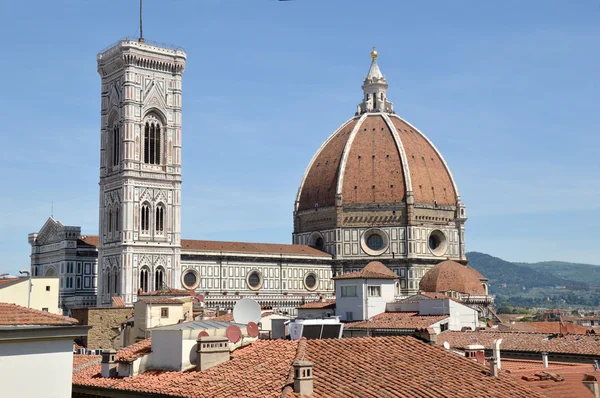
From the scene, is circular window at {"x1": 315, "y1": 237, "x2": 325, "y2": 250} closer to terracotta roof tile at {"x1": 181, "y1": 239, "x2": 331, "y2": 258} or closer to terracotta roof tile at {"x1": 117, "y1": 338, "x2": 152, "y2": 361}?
terracotta roof tile at {"x1": 181, "y1": 239, "x2": 331, "y2": 258}

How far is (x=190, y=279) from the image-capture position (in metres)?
83.8

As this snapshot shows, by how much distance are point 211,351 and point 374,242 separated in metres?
80.6

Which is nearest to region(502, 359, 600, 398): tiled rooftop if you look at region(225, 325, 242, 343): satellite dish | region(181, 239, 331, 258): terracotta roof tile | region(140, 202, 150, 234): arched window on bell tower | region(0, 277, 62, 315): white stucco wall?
region(225, 325, 242, 343): satellite dish

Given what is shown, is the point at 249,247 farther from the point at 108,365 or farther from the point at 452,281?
the point at 108,365

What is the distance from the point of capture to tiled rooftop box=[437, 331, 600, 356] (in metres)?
34.4

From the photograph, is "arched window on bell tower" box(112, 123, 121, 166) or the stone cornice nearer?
the stone cornice

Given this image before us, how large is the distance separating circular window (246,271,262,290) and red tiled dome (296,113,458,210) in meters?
15.2

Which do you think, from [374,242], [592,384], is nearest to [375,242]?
[374,242]

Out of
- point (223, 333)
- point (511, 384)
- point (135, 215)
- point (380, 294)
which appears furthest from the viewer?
point (135, 215)

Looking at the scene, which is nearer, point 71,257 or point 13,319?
point 13,319

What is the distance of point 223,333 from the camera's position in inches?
829

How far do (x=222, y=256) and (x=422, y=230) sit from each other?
965 inches

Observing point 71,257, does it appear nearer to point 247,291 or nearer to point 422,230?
point 247,291

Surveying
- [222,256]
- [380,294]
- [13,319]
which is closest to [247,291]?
[222,256]
